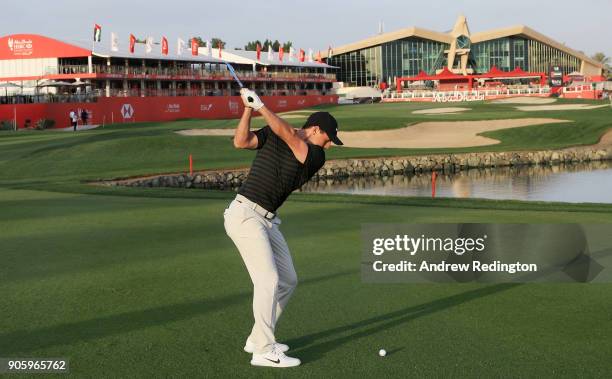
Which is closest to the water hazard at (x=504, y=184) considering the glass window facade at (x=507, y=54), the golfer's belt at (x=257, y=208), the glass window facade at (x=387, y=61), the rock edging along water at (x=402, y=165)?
the rock edging along water at (x=402, y=165)

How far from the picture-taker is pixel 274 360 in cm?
674

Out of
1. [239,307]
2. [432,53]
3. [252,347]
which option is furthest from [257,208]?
[432,53]

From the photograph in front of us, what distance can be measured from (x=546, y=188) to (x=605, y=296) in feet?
81.4

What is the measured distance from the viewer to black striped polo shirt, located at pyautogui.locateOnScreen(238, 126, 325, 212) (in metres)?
6.95

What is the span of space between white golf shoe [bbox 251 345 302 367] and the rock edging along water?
23072 mm

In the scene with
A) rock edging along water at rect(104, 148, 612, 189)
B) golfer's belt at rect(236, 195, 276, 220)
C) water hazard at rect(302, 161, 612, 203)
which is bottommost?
water hazard at rect(302, 161, 612, 203)

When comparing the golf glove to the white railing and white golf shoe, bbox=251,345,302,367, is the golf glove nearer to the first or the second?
white golf shoe, bbox=251,345,302,367

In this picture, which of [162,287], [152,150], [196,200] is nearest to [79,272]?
[162,287]

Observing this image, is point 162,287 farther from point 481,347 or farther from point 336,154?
point 336,154

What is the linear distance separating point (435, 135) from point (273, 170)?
45.2m

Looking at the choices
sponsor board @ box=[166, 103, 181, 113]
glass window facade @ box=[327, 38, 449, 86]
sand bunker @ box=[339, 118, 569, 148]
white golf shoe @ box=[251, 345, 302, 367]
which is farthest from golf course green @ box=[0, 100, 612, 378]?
glass window facade @ box=[327, 38, 449, 86]

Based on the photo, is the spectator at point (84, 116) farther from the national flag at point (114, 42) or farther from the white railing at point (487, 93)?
the white railing at point (487, 93)

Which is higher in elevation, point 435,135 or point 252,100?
point 252,100

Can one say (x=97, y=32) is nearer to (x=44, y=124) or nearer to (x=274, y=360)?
(x=44, y=124)
